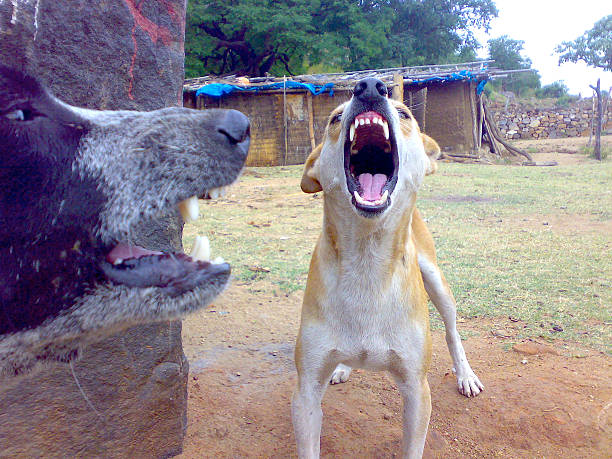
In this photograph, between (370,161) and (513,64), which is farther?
(513,64)

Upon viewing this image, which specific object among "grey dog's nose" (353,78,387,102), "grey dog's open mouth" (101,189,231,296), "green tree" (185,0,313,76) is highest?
"green tree" (185,0,313,76)

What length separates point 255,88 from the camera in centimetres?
1570

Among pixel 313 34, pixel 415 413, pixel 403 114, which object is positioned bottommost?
pixel 415 413

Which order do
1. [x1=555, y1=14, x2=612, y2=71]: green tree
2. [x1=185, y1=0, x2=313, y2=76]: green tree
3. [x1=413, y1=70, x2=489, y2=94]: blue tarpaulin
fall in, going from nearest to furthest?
[x1=413, y1=70, x2=489, y2=94]: blue tarpaulin
[x1=185, y1=0, x2=313, y2=76]: green tree
[x1=555, y1=14, x2=612, y2=71]: green tree

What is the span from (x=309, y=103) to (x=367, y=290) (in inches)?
570

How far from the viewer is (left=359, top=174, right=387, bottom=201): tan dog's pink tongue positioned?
251 centimetres

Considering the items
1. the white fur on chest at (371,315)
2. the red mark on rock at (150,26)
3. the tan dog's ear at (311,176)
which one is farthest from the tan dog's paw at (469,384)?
the red mark on rock at (150,26)

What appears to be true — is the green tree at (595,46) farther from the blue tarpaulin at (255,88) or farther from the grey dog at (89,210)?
the grey dog at (89,210)

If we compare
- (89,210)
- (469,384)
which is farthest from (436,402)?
(89,210)

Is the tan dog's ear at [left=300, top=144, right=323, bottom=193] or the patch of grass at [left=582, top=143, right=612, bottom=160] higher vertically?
the patch of grass at [left=582, top=143, right=612, bottom=160]

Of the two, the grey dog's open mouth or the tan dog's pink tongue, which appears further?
the tan dog's pink tongue

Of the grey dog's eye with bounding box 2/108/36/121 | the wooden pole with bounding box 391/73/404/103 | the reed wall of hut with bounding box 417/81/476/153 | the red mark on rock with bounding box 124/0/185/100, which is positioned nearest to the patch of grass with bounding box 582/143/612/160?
the reed wall of hut with bounding box 417/81/476/153

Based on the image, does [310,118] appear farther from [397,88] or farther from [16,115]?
[16,115]

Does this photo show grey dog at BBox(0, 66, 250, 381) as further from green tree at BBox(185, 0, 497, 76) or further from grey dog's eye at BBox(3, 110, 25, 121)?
green tree at BBox(185, 0, 497, 76)
